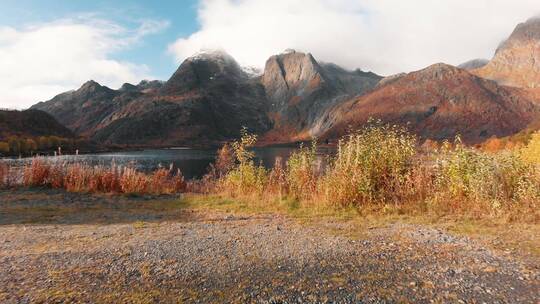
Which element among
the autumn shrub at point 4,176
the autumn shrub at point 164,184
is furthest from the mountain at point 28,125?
the autumn shrub at point 164,184

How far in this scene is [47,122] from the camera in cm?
15612

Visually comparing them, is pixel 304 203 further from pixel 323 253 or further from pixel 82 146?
pixel 82 146

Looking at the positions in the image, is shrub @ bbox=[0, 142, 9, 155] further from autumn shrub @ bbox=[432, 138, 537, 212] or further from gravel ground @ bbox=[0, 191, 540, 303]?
autumn shrub @ bbox=[432, 138, 537, 212]

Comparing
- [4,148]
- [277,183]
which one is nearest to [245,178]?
[277,183]

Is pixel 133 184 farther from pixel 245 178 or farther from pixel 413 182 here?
pixel 413 182

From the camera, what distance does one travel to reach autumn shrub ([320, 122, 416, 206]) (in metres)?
14.5

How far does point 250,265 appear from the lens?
7.56m

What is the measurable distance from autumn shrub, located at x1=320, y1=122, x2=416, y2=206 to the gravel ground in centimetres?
303

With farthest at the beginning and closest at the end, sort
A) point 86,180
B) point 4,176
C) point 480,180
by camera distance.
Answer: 1. point 4,176
2. point 86,180
3. point 480,180

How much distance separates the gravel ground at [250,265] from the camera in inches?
243

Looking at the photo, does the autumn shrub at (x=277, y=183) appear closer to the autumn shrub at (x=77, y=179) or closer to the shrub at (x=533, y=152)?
the autumn shrub at (x=77, y=179)

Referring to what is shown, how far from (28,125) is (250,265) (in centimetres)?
16142

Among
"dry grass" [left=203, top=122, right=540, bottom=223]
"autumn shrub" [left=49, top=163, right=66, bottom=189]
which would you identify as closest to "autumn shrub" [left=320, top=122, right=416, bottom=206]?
"dry grass" [left=203, top=122, right=540, bottom=223]

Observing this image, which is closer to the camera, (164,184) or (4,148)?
(164,184)
